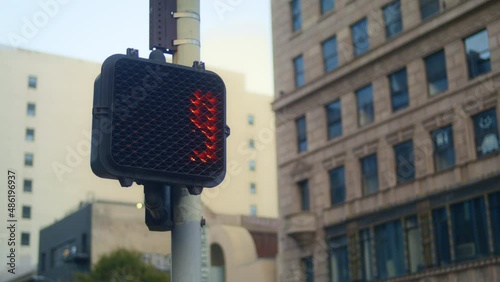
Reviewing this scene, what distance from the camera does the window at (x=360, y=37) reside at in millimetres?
46188

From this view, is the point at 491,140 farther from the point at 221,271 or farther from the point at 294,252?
the point at 221,271

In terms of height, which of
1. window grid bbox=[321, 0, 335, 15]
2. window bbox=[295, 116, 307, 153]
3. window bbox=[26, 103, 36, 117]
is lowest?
window bbox=[295, 116, 307, 153]

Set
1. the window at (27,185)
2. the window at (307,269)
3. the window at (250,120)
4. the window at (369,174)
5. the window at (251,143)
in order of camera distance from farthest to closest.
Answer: the window at (251,143) < the window at (250,120) < the window at (27,185) < the window at (307,269) < the window at (369,174)

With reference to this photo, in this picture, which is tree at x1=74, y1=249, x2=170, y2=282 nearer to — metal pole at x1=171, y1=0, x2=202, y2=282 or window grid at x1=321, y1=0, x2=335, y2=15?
window grid at x1=321, y1=0, x2=335, y2=15

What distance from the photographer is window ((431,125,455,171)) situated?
40562 millimetres

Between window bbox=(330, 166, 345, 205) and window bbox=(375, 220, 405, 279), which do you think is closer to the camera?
window bbox=(375, 220, 405, 279)

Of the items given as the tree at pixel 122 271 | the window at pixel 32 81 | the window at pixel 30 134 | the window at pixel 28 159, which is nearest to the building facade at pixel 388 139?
the tree at pixel 122 271

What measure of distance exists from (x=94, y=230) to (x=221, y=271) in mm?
11241

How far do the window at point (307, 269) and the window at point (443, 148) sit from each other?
10.8 metres

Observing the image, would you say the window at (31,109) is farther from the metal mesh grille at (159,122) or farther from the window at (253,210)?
the metal mesh grille at (159,122)

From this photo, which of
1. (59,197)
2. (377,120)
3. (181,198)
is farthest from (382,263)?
(59,197)

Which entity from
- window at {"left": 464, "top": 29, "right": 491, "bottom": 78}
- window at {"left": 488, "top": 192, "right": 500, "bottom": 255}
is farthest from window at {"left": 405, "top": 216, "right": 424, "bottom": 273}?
window at {"left": 464, "top": 29, "right": 491, "bottom": 78}

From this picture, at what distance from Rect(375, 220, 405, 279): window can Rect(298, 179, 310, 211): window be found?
5995 mm

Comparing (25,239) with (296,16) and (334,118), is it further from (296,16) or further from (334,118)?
(334,118)
